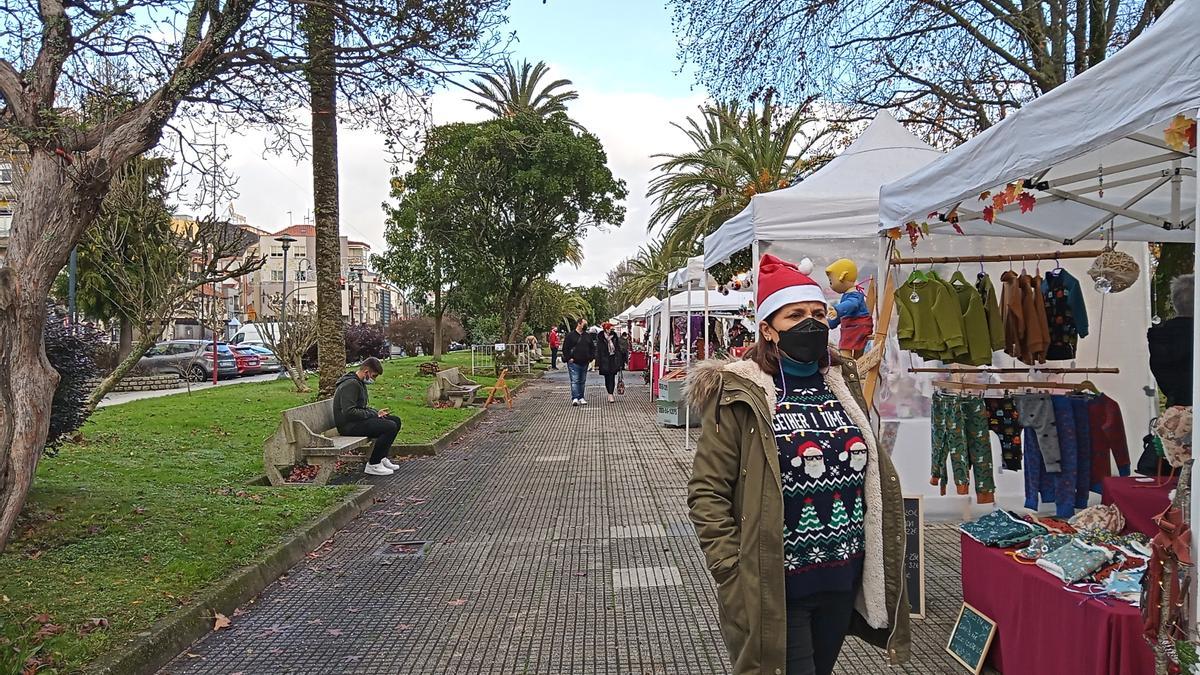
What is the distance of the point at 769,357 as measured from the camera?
2893 millimetres

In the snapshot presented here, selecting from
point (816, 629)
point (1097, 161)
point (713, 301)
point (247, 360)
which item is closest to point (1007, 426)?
point (1097, 161)

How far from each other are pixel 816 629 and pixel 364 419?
798 centimetres

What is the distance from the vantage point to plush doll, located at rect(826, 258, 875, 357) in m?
5.80

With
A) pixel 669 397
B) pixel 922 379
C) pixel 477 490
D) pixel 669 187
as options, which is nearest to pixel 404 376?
pixel 669 187

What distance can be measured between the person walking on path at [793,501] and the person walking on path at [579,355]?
16999mm

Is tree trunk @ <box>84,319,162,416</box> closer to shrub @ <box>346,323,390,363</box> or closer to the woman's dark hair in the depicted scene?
the woman's dark hair

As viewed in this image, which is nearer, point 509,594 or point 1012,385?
point 509,594

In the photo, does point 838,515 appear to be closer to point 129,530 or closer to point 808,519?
point 808,519

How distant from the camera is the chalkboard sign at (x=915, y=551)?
189 inches

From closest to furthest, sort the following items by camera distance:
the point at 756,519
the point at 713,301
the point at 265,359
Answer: the point at 756,519 < the point at 713,301 < the point at 265,359

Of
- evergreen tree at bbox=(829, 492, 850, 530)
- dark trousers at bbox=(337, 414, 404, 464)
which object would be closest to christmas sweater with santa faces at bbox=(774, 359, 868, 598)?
evergreen tree at bbox=(829, 492, 850, 530)

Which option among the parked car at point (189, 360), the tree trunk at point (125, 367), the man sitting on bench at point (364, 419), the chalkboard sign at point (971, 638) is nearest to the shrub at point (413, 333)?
the parked car at point (189, 360)

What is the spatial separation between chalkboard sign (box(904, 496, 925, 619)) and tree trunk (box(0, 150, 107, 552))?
15.0ft

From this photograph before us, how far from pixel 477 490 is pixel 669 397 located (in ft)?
22.2
